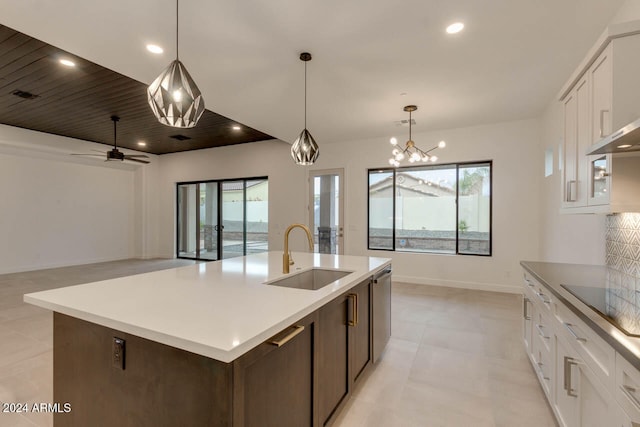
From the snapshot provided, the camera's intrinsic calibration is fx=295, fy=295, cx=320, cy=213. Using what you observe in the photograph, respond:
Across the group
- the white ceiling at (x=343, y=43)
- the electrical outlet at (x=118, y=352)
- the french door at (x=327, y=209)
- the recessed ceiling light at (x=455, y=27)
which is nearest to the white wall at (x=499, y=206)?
the white ceiling at (x=343, y=43)

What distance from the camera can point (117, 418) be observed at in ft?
4.24

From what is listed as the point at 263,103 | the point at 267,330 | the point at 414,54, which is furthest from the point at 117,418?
the point at 263,103

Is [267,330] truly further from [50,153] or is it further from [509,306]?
[50,153]

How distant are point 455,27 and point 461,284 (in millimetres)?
4227

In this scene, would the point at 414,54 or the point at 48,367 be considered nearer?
the point at 48,367

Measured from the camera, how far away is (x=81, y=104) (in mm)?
4754

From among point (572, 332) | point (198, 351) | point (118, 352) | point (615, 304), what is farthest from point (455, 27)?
point (118, 352)

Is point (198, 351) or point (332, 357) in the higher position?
point (198, 351)

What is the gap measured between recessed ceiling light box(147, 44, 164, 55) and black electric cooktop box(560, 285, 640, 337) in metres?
3.69

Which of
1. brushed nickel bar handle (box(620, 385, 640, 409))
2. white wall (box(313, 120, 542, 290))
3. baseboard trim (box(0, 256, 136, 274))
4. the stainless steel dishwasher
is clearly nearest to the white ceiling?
white wall (box(313, 120, 542, 290))

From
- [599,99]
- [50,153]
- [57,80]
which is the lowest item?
[599,99]

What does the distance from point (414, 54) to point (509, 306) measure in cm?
364

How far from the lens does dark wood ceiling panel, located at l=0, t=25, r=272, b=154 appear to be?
3.37 metres

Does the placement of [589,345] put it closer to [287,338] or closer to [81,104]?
[287,338]
